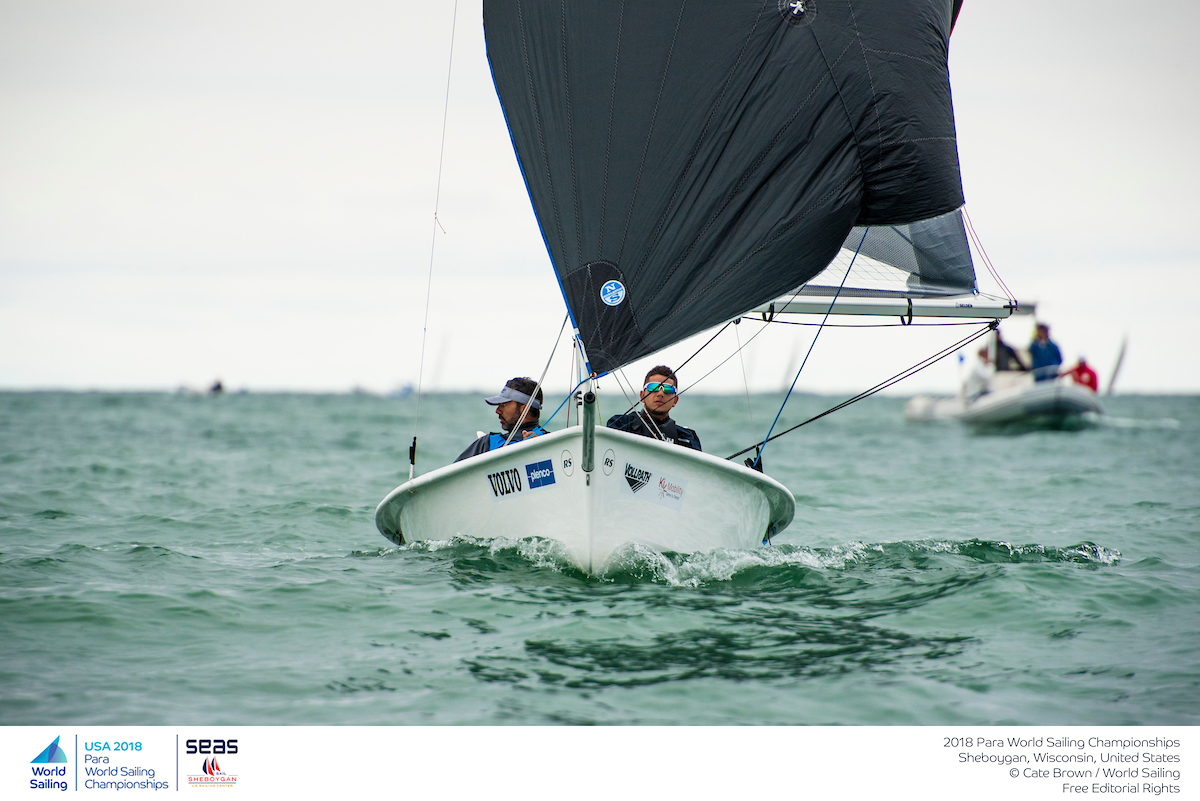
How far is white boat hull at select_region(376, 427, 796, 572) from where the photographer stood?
518 centimetres

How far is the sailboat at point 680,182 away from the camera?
5.23 metres

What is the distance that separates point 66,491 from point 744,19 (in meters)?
9.60

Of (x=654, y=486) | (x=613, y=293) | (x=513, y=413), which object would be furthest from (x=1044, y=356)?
(x=613, y=293)

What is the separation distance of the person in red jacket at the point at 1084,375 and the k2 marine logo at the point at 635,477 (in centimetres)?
2453

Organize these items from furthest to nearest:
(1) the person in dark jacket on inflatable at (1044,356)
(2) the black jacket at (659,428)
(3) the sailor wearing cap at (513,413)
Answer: (1) the person in dark jacket on inflatable at (1044,356) < (2) the black jacket at (659,428) < (3) the sailor wearing cap at (513,413)

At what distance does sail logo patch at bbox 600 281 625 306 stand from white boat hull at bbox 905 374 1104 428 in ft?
69.4

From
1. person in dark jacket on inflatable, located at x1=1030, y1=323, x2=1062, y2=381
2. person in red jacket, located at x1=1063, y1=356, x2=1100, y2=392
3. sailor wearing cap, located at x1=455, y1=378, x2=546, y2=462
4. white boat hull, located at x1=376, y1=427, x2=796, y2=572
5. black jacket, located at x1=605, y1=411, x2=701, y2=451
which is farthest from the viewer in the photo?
person in red jacket, located at x1=1063, y1=356, x2=1100, y2=392
